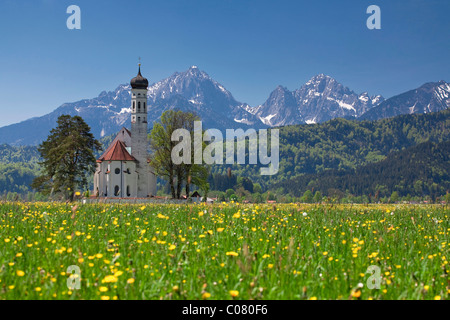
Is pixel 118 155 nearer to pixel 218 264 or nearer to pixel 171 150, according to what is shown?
pixel 171 150

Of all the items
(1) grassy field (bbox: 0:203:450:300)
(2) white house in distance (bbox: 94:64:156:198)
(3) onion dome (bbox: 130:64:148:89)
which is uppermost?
(3) onion dome (bbox: 130:64:148:89)

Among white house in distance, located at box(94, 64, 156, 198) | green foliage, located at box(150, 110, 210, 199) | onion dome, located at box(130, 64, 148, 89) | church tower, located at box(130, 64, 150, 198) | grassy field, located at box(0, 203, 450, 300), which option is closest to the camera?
grassy field, located at box(0, 203, 450, 300)

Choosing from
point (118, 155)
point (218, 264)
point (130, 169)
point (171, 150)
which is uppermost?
point (118, 155)

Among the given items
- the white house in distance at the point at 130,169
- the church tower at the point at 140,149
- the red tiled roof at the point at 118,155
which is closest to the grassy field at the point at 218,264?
the white house in distance at the point at 130,169

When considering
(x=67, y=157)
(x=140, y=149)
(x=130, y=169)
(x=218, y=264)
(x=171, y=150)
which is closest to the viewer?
(x=218, y=264)

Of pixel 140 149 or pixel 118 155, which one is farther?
pixel 140 149

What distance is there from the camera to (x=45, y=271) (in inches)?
238

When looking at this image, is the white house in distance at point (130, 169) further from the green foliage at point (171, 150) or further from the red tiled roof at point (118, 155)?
the green foliage at point (171, 150)

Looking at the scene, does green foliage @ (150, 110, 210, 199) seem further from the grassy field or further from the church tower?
the grassy field

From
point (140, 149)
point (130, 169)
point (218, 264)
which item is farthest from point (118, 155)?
point (218, 264)

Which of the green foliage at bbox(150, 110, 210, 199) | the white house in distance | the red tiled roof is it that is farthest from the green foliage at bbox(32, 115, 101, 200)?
the white house in distance

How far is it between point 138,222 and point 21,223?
2.67 m

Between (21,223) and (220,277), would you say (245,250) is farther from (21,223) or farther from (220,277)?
(21,223)
